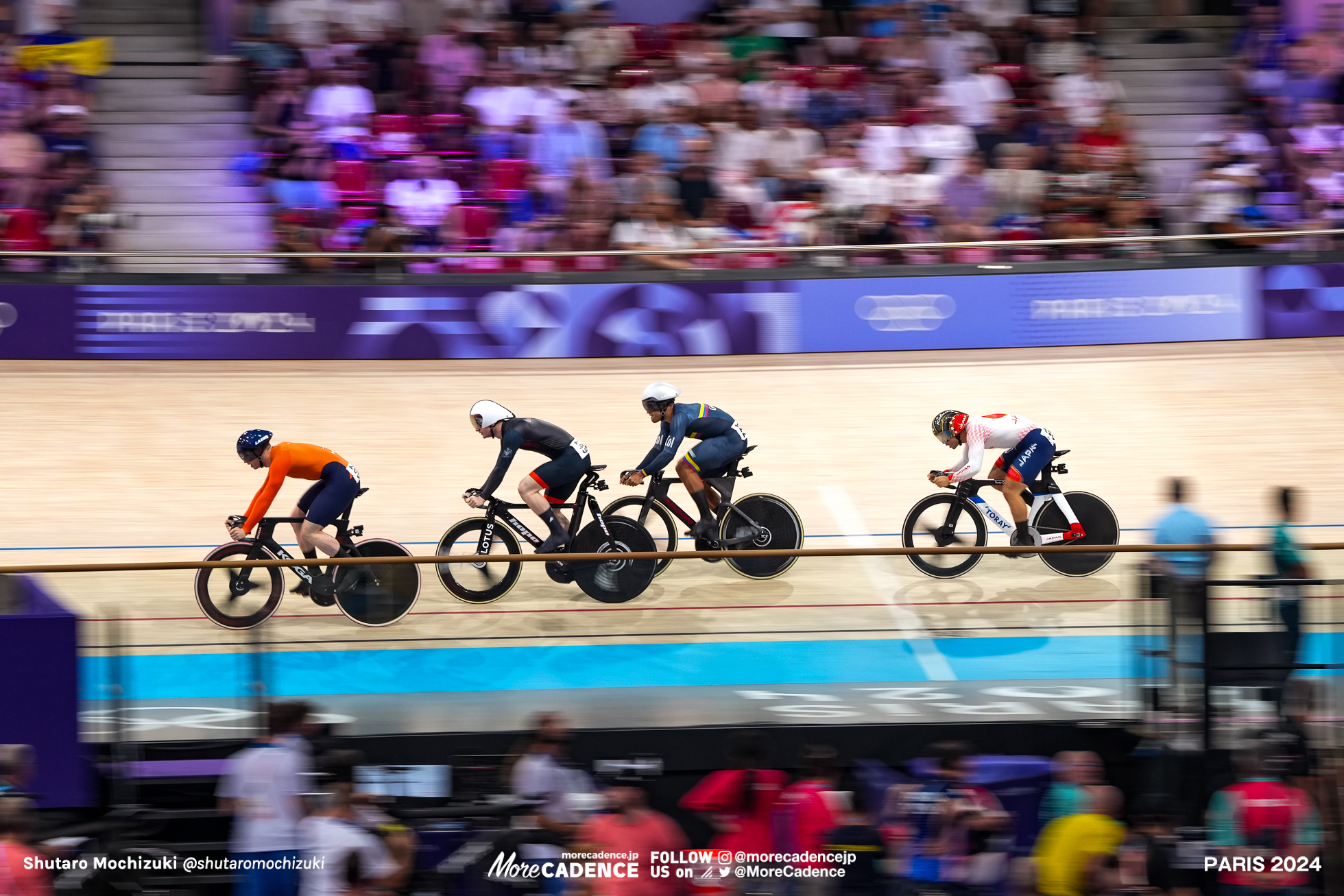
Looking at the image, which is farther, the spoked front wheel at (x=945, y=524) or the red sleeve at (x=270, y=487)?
the spoked front wheel at (x=945, y=524)

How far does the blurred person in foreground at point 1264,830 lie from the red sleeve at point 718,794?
6.23ft

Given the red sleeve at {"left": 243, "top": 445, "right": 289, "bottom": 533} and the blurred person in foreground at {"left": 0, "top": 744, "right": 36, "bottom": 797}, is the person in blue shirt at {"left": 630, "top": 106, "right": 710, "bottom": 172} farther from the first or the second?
the blurred person in foreground at {"left": 0, "top": 744, "right": 36, "bottom": 797}

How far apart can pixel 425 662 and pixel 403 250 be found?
24.2ft

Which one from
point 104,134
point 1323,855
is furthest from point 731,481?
point 104,134

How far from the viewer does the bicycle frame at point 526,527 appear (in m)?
8.84

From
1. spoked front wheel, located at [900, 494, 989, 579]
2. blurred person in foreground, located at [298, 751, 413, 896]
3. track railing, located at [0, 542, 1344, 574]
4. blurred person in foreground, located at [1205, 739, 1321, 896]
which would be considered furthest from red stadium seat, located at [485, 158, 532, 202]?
blurred person in foreground, located at [1205, 739, 1321, 896]

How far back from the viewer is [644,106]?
1408 cm

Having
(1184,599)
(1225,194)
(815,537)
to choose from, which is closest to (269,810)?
(1184,599)

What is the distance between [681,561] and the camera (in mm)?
6625

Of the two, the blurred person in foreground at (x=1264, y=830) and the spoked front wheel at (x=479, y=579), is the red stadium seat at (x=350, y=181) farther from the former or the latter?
the blurred person in foreground at (x=1264, y=830)

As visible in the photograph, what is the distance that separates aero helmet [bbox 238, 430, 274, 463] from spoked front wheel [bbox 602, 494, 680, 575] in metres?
1.98

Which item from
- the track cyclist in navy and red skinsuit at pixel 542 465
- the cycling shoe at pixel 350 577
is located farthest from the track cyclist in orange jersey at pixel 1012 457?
the cycling shoe at pixel 350 577

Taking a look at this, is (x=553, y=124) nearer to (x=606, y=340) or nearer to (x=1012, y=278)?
(x=606, y=340)

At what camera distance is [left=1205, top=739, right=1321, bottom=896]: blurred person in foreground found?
5777 millimetres
